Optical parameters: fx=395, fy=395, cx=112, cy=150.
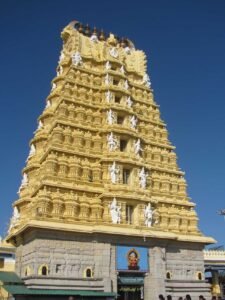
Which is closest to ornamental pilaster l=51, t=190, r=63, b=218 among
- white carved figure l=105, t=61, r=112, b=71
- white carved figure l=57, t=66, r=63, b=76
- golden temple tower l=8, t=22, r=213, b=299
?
golden temple tower l=8, t=22, r=213, b=299

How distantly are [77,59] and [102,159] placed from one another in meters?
12.7

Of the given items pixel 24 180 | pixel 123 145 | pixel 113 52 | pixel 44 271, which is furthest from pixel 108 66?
pixel 44 271

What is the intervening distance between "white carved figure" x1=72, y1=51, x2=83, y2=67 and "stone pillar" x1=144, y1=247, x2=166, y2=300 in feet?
67.9

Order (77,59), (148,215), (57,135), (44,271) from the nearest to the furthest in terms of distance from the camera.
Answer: (44,271) < (148,215) < (57,135) < (77,59)

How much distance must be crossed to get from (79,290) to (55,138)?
42.2ft

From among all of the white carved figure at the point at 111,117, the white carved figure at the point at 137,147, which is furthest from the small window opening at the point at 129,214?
the white carved figure at the point at 111,117

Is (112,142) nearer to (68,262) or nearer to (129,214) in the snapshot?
(129,214)

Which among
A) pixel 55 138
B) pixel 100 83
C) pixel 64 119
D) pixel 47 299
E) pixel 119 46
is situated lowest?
pixel 47 299

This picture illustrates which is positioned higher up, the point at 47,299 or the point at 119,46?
the point at 119,46

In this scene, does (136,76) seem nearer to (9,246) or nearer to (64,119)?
(64,119)

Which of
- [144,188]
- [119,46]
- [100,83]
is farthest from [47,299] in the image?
[119,46]

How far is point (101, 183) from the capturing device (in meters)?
34.6

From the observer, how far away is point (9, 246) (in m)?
42.7

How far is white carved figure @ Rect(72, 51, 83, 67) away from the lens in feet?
137
